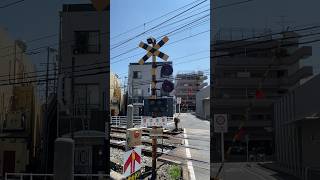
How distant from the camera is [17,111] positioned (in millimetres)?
4594

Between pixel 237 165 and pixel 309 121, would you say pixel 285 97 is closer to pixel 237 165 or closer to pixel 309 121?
pixel 309 121

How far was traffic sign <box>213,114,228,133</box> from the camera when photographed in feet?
11.5

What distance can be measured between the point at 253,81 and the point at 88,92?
1.65 metres

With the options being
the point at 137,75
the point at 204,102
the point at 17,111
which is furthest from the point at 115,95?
the point at 17,111

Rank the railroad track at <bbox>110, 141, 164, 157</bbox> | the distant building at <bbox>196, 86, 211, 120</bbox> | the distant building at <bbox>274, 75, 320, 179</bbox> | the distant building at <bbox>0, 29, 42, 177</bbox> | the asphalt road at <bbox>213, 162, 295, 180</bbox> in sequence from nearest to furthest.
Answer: the distant building at <bbox>274, 75, 320, 179</bbox> < the asphalt road at <bbox>213, 162, 295, 180</bbox> < the distant building at <bbox>196, 86, 211, 120</bbox> < the distant building at <bbox>0, 29, 42, 177</bbox> < the railroad track at <bbox>110, 141, 164, 157</bbox>

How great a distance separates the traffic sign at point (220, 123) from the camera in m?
3.51

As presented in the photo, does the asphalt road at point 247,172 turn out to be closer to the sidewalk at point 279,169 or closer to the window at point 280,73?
the sidewalk at point 279,169

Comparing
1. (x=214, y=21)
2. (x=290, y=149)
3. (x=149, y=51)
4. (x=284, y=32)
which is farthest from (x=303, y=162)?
(x=149, y=51)

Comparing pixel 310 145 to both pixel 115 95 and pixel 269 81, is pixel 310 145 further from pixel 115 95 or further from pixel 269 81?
pixel 115 95

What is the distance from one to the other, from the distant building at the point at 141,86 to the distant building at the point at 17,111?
103 centimetres

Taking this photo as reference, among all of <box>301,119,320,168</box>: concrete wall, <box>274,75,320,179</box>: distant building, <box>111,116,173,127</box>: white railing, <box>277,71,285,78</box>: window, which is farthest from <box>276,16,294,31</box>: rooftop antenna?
<box>111,116,173,127</box>: white railing

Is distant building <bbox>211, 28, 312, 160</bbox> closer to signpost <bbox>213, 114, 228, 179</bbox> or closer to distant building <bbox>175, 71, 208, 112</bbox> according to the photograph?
signpost <bbox>213, 114, 228, 179</bbox>

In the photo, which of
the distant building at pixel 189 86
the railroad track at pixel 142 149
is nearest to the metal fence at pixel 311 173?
the distant building at pixel 189 86

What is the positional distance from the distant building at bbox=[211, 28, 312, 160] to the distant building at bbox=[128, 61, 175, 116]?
105 centimetres
